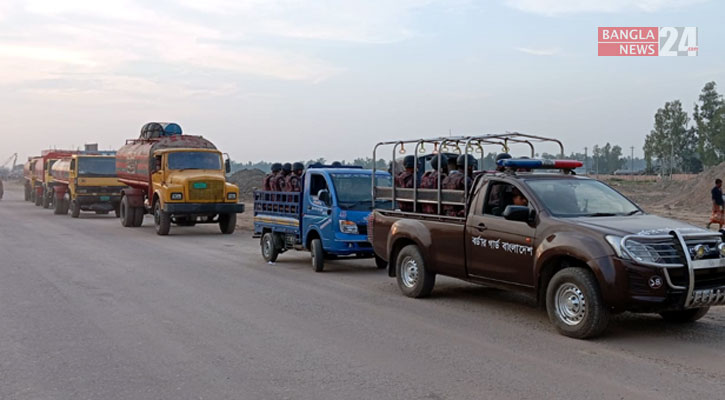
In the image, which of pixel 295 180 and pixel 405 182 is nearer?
pixel 405 182

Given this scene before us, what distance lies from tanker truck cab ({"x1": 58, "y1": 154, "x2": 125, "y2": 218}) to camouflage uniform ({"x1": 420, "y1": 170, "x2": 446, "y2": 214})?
22.3 m

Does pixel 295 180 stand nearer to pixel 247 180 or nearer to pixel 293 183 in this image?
pixel 293 183

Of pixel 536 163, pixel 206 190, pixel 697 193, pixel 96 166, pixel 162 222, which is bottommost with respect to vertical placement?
pixel 162 222

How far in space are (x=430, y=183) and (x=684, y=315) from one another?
3.91 metres

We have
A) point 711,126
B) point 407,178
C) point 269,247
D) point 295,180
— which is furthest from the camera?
point 711,126

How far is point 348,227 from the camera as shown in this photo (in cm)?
1337

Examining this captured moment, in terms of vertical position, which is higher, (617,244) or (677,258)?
(617,244)

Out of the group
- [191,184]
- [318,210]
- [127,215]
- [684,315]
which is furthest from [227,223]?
[684,315]

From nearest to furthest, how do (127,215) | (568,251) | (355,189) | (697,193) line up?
(568,251) < (355,189) < (127,215) < (697,193)

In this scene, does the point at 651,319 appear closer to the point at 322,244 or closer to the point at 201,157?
the point at 322,244

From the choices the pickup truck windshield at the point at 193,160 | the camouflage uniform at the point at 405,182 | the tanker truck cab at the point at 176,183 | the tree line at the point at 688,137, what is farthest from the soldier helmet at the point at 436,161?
the tree line at the point at 688,137

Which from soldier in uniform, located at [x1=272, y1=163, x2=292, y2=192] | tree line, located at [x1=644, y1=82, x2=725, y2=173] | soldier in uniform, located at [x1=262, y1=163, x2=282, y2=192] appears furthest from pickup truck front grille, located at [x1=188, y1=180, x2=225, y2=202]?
tree line, located at [x1=644, y1=82, x2=725, y2=173]

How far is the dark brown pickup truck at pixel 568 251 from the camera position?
24.7 ft

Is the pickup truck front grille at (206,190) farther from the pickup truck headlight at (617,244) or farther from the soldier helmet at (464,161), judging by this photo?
the pickup truck headlight at (617,244)
